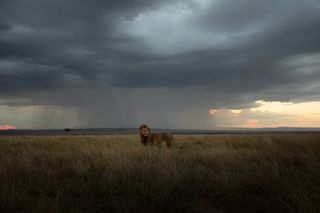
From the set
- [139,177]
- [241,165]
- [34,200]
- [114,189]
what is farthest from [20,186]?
[241,165]

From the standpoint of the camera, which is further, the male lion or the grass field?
the male lion

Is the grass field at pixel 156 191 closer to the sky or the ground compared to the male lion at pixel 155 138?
closer to the ground

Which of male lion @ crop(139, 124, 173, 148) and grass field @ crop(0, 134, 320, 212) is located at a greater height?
male lion @ crop(139, 124, 173, 148)

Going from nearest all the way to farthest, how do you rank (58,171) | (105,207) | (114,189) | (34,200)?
1. (105,207)
2. (34,200)
3. (114,189)
4. (58,171)

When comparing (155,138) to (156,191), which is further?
(155,138)

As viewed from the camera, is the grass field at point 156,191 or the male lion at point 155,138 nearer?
the grass field at point 156,191

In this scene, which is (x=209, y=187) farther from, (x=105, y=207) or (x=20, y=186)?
(x=20, y=186)

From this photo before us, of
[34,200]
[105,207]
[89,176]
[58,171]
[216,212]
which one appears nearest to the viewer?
[216,212]

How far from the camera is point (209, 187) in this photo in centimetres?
561

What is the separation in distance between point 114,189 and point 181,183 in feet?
4.65

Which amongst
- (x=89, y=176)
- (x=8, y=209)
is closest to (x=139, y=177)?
(x=89, y=176)

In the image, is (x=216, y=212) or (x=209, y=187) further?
(x=209, y=187)

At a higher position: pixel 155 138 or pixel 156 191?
pixel 155 138

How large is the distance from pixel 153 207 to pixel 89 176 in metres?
2.62
